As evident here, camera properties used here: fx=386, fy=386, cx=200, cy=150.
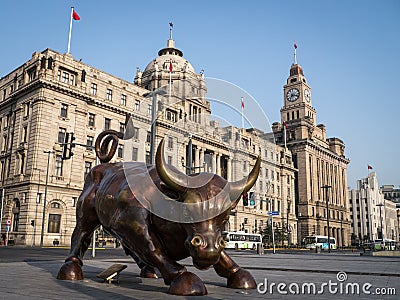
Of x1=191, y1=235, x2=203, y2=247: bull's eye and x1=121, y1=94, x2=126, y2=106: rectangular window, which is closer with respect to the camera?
x1=191, y1=235, x2=203, y2=247: bull's eye

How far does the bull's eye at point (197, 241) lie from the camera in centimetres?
476

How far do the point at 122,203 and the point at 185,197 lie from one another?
4.70 feet

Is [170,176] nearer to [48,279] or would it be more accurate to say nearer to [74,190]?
[48,279]

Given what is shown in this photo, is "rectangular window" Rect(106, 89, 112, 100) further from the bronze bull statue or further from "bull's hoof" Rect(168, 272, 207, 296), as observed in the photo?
"bull's hoof" Rect(168, 272, 207, 296)

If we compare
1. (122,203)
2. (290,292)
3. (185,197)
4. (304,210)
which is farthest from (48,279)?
(304,210)

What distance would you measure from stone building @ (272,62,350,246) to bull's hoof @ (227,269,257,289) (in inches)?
3034

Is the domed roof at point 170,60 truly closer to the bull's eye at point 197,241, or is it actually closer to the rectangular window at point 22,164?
the rectangular window at point 22,164

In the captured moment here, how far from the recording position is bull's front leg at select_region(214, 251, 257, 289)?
6090mm

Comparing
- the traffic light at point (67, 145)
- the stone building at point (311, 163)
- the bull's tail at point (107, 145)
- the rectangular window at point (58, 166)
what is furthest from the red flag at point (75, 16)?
the stone building at point (311, 163)

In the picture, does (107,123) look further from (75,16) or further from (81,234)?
(81,234)

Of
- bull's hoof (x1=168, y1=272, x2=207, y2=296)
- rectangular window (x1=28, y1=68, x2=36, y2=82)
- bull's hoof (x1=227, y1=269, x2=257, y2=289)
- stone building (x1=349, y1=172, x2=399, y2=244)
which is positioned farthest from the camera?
stone building (x1=349, y1=172, x2=399, y2=244)

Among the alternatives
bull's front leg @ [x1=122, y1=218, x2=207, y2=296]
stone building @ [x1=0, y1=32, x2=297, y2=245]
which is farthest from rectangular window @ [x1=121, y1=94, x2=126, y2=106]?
bull's front leg @ [x1=122, y1=218, x2=207, y2=296]

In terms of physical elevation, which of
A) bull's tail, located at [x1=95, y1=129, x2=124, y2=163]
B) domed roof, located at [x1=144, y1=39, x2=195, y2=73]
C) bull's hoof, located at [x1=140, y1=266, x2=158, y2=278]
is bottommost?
bull's hoof, located at [x1=140, y1=266, x2=158, y2=278]

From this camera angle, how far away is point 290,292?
5.89 meters
